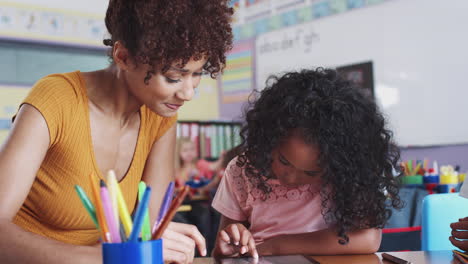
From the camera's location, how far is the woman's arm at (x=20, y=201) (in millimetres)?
748

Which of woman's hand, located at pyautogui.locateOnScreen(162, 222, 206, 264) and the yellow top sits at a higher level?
the yellow top

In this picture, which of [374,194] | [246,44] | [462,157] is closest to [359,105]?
[374,194]

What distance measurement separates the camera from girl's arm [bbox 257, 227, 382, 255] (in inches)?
43.5

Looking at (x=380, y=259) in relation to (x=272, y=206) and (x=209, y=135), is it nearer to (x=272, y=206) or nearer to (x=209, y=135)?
(x=272, y=206)

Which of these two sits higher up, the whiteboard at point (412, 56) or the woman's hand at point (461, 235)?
the whiteboard at point (412, 56)

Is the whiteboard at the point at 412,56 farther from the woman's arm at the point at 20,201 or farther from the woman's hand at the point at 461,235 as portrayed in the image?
the woman's arm at the point at 20,201

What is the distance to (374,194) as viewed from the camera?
47.0 inches

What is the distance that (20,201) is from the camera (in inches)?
31.1

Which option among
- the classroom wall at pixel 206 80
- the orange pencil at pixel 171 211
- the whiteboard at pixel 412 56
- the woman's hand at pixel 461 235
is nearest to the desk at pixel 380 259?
the woman's hand at pixel 461 235

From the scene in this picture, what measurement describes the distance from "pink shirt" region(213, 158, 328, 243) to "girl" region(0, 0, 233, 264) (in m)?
0.30

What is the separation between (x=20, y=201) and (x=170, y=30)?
346mm

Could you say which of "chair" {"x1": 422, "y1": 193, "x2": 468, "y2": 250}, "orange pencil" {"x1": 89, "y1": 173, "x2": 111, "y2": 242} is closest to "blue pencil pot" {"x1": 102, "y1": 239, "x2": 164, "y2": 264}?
"orange pencil" {"x1": 89, "y1": 173, "x2": 111, "y2": 242}

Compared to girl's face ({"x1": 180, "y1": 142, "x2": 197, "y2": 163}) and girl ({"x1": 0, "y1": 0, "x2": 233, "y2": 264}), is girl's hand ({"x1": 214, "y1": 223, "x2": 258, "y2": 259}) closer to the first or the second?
girl ({"x1": 0, "y1": 0, "x2": 233, "y2": 264})

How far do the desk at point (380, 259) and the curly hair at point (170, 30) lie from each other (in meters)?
0.37
